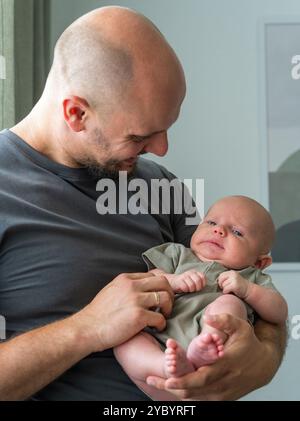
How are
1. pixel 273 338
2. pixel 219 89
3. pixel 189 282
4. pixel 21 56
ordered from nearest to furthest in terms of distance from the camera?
pixel 189 282 < pixel 273 338 < pixel 21 56 < pixel 219 89

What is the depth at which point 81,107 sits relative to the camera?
1.44m

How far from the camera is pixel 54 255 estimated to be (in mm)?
1378

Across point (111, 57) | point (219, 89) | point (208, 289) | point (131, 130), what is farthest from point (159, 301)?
point (219, 89)

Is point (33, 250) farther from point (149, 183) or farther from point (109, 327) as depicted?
point (149, 183)

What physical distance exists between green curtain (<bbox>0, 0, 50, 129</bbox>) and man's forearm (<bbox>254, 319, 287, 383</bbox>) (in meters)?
1.12

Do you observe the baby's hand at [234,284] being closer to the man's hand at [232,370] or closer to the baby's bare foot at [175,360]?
the man's hand at [232,370]

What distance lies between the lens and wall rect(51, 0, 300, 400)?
3160 millimetres

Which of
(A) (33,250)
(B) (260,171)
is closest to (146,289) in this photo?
(A) (33,250)

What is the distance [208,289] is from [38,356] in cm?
37

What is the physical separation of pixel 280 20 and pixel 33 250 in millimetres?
2188

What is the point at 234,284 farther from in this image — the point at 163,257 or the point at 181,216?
the point at 181,216

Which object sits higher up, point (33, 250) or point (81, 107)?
point (81, 107)

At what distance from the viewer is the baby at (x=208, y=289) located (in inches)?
46.6

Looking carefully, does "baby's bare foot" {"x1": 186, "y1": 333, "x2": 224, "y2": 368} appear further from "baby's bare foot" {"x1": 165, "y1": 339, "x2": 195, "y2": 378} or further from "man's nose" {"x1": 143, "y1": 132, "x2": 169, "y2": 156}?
"man's nose" {"x1": 143, "y1": 132, "x2": 169, "y2": 156}
